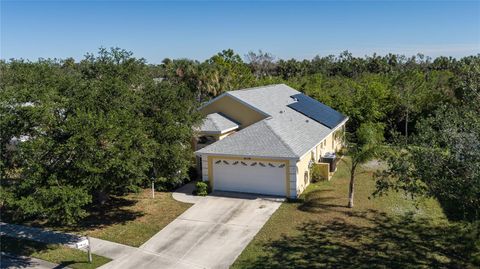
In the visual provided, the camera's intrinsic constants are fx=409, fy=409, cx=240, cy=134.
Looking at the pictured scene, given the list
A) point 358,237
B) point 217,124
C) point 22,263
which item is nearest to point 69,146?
point 22,263

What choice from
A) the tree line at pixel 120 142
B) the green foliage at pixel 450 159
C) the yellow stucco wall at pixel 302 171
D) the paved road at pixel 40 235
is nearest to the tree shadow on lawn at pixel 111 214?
the tree line at pixel 120 142

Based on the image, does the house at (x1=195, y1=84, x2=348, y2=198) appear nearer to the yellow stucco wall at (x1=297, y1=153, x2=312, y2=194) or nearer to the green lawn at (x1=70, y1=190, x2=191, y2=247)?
the yellow stucco wall at (x1=297, y1=153, x2=312, y2=194)

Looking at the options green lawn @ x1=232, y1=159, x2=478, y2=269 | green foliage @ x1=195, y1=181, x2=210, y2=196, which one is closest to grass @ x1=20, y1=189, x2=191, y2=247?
green foliage @ x1=195, y1=181, x2=210, y2=196

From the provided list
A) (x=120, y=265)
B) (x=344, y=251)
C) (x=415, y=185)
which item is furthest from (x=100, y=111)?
(x=415, y=185)

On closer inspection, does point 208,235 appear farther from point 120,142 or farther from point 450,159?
point 450,159

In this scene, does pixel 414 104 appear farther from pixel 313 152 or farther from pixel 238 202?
pixel 238 202

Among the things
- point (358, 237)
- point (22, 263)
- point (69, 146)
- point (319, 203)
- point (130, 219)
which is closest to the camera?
point (69, 146)

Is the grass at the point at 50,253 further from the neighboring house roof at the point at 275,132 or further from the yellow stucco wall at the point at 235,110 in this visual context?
the yellow stucco wall at the point at 235,110
